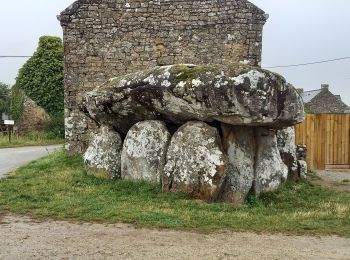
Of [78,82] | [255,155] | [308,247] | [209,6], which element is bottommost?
[308,247]

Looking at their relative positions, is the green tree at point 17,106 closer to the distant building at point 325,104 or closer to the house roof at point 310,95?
the distant building at point 325,104

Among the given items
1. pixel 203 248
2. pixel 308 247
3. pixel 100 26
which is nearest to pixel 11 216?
pixel 203 248

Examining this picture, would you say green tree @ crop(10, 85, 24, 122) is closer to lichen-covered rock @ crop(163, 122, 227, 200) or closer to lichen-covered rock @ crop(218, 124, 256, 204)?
lichen-covered rock @ crop(163, 122, 227, 200)

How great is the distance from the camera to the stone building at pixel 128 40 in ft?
46.8

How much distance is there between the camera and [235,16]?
14039 millimetres

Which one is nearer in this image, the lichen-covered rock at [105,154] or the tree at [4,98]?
the lichen-covered rock at [105,154]

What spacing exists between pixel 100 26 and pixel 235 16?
419 cm

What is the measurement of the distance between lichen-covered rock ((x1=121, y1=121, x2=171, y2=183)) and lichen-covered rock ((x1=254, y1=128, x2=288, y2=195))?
2.03m

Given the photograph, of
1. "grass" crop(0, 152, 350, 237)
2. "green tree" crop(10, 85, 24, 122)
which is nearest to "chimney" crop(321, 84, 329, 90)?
"green tree" crop(10, 85, 24, 122)

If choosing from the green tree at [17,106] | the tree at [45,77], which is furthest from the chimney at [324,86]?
the green tree at [17,106]

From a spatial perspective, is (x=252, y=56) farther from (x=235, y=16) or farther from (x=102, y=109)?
(x=102, y=109)

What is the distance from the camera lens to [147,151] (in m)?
9.94

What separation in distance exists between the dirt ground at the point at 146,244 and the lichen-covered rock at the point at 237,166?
292 centimetres

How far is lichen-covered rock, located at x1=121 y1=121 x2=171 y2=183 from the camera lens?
9852 millimetres
